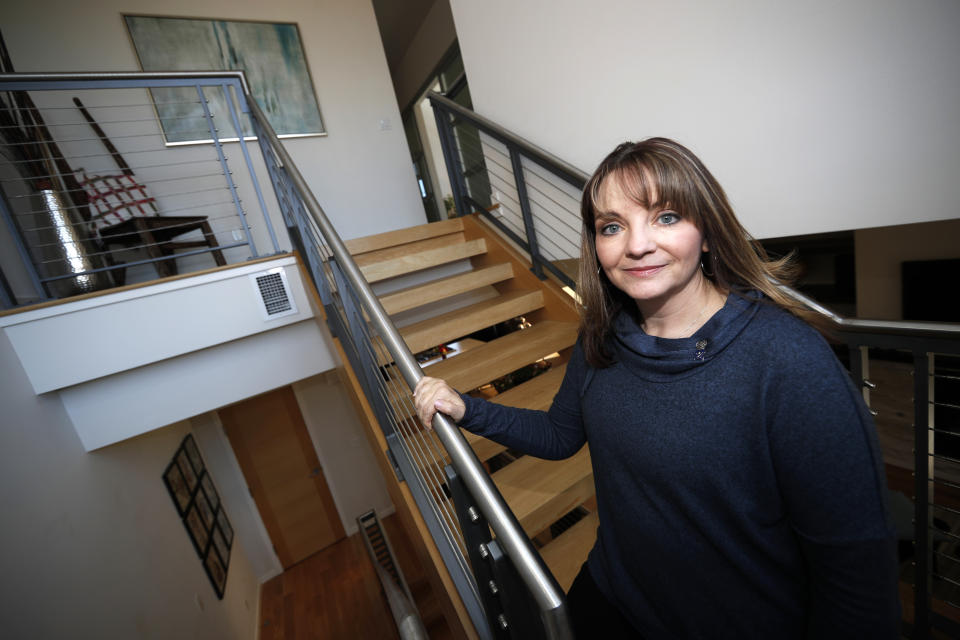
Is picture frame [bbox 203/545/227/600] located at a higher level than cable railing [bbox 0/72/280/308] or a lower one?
lower

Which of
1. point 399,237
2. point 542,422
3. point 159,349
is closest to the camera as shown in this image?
point 542,422

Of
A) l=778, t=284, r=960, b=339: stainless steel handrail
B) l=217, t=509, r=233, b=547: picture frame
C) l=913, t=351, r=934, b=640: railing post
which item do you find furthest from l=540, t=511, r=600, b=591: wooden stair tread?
l=217, t=509, r=233, b=547: picture frame

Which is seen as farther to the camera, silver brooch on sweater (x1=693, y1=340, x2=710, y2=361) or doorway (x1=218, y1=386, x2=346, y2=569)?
doorway (x1=218, y1=386, x2=346, y2=569)

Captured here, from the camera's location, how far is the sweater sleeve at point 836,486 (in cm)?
57

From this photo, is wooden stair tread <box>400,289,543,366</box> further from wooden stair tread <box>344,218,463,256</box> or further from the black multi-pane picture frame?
the black multi-pane picture frame

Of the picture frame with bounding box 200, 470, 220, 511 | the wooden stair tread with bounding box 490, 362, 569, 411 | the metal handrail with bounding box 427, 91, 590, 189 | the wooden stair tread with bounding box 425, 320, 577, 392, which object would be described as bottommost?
the picture frame with bounding box 200, 470, 220, 511

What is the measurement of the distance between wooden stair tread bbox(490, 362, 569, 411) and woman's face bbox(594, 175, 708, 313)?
46.0 inches

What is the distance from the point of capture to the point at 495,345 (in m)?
2.24

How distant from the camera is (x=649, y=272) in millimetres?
749

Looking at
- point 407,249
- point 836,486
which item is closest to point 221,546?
point 407,249

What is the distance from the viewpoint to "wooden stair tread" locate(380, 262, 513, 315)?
2291mm

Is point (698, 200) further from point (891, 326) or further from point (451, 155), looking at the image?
point (451, 155)

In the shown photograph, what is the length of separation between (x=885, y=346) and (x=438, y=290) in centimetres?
188

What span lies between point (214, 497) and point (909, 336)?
17.9 feet
